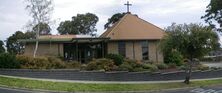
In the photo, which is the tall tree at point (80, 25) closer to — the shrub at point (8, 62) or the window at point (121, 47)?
the window at point (121, 47)

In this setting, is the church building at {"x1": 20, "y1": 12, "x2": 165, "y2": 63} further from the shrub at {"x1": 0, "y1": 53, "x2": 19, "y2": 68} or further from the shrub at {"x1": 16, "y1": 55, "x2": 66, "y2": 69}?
the shrub at {"x1": 0, "y1": 53, "x2": 19, "y2": 68}

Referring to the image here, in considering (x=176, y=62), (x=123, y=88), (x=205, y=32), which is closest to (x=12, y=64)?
(x=123, y=88)

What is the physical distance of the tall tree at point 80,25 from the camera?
93.8m

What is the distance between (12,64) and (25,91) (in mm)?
8583

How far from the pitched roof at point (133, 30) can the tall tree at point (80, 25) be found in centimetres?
4154

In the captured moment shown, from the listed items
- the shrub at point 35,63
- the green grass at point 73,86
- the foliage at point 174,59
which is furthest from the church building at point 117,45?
the green grass at point 73,86

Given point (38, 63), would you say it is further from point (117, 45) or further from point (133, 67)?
point (117, 45)

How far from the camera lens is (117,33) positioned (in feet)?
167

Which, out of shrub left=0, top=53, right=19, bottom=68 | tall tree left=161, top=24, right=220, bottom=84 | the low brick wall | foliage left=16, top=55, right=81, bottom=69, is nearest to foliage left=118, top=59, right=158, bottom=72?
the low brick wall

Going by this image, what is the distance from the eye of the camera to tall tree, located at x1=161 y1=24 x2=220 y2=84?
34.2m

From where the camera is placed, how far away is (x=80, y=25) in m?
95.1

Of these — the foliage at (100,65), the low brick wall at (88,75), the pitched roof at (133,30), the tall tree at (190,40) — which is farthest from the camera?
the pitched roof at (133,30)

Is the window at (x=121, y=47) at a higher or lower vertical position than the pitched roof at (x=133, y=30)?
lower

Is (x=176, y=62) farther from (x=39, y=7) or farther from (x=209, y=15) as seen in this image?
(x=209, y=15)
